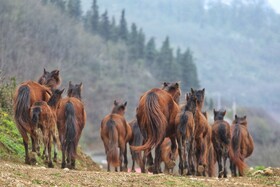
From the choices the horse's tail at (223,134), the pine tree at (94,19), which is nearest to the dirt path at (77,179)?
the horse's tail at (223,134)

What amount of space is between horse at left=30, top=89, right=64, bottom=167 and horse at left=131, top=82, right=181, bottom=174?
2137mm

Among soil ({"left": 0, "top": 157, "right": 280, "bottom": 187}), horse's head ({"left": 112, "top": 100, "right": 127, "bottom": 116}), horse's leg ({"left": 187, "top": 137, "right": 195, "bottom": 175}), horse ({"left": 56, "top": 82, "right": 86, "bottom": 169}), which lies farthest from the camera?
horse's head ({"left": 112, "top": 100, "right": 127, "bottom": 116})

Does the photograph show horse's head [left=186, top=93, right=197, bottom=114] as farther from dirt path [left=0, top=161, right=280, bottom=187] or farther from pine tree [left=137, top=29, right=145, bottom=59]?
pine tree [left=137, top=29, right=145, bottom=59]

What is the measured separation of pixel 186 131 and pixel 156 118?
0.83m

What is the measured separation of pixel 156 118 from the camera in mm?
16938

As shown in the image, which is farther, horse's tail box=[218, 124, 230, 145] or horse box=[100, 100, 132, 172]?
horse box=[100, 100, 132, 172]

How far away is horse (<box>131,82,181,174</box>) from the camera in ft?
55.5

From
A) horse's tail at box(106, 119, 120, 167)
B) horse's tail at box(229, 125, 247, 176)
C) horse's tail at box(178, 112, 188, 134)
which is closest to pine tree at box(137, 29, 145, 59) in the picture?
horse's tail at box(229, 125, 247, 176)

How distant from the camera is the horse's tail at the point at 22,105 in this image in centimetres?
1673

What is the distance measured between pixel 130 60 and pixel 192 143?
91.0 metres

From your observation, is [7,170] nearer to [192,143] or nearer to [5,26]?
[192,143]

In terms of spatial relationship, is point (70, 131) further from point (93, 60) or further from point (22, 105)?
point (93, 60)

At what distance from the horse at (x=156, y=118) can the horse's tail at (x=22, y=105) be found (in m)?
2.76

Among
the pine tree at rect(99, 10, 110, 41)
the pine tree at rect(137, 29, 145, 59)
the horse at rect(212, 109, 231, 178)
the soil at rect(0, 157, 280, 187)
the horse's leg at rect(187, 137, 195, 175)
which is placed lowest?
the soil at rect(0, 157, 280, 187)
